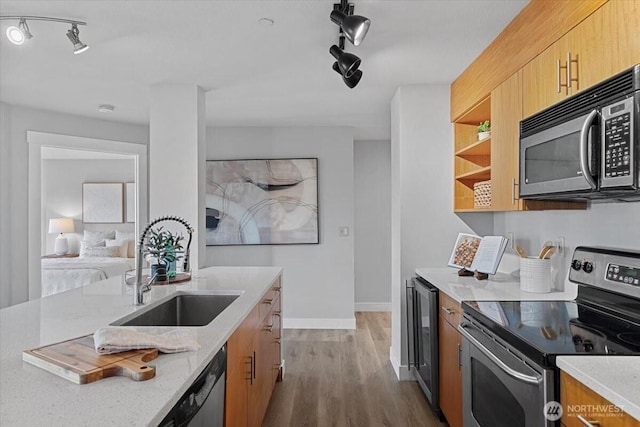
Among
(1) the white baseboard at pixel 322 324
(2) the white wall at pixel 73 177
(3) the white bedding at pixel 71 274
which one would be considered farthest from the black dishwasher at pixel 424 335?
(2) the white wall at pixel 73 177

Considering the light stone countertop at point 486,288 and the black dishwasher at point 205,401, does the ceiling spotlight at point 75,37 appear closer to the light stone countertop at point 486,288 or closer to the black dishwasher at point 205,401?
the black dishwasher at point 205,401

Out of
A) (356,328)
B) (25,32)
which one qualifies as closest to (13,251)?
(25,32)

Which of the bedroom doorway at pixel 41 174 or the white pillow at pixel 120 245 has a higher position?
the bedroom doorway at pixel 41 174

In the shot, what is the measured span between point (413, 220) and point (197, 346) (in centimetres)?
245

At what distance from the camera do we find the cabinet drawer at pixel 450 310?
2.42m

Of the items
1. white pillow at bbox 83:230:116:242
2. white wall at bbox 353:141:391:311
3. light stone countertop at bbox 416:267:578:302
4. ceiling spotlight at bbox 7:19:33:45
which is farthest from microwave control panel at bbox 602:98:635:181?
white pillow at bbox 83:230:116:242

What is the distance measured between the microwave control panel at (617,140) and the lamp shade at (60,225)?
7900 millimetres

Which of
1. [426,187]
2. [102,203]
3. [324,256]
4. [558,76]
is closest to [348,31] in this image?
[558,76]

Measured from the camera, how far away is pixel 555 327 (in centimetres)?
168

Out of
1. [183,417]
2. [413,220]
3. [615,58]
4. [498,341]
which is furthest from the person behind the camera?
[413,220]

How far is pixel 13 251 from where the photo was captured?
4180 millimetres

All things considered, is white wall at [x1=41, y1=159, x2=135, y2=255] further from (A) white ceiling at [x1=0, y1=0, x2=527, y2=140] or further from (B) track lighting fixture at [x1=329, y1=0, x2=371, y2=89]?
(B) track lighting fixture at [x1=329, y1=0, x2=371, y2=89]

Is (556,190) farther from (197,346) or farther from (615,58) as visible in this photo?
(197,346)

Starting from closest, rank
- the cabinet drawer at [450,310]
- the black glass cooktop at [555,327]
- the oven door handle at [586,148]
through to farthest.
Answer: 1. the black glass cooktop at [555,327]
2. the oven door handle at [586,148]
3. the cabinet drawer at [450,310]
